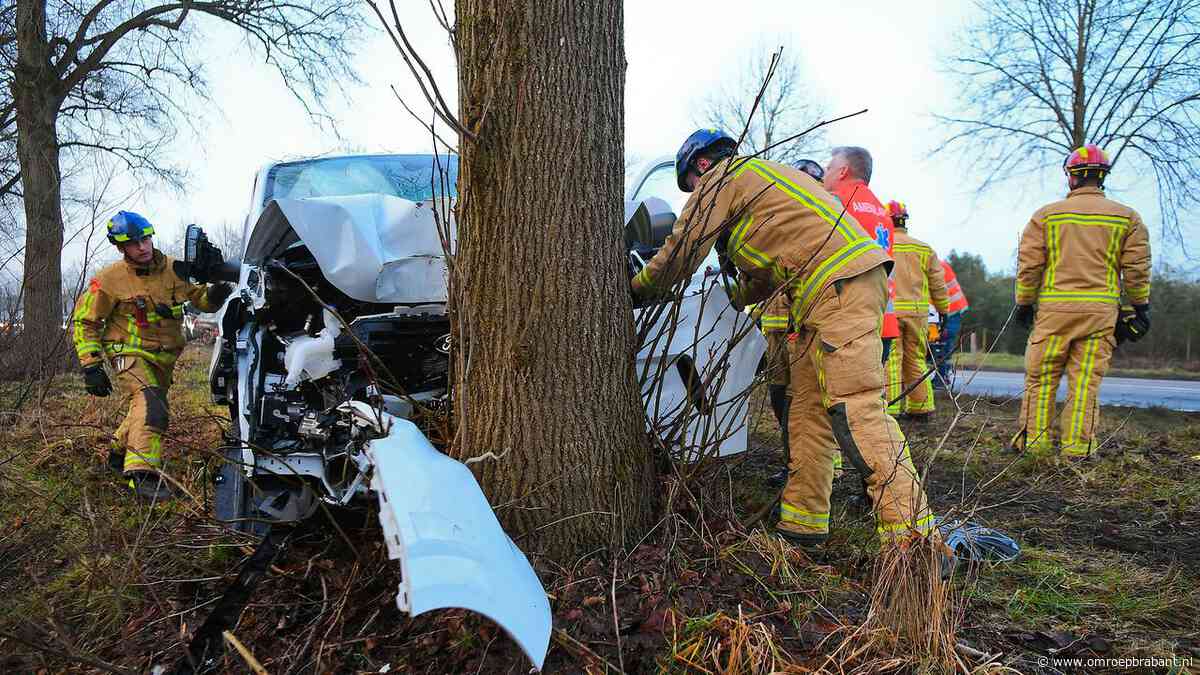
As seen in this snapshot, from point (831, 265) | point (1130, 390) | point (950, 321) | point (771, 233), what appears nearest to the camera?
point (831, 265)

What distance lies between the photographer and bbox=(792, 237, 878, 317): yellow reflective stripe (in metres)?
2.67

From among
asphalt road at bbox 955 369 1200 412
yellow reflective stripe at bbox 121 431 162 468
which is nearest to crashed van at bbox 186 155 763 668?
yellow reflective stripe at bbox 121 431 162 468

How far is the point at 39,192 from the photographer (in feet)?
19.0

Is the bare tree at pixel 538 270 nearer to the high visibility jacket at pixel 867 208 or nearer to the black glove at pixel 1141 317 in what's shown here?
the high visibility jacket at pixel 867 208

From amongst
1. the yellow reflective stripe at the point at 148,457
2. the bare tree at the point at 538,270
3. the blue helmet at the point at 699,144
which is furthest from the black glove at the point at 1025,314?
the yellow reflective stripe at the point at 148,457

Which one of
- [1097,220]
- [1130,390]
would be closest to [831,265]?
[1097,220]

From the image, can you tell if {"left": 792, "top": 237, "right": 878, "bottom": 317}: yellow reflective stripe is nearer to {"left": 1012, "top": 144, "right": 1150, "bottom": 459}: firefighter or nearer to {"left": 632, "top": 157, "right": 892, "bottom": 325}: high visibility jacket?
{"left": 632, "top": 157, "right": 892, "bottom": 325}: high visibility jacket

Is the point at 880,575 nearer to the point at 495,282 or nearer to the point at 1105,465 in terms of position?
the point at 495,282

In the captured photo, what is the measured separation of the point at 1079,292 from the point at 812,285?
270cm

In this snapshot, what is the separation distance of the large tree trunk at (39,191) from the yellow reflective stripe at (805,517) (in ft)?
9.98

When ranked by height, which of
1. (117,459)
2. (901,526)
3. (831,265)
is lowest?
(117,459)

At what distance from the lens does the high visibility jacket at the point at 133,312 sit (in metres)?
4.41

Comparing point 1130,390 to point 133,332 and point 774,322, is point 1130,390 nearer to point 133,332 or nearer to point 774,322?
point 774,322

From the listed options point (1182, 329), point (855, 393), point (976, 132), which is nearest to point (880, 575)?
point (855, 393)
